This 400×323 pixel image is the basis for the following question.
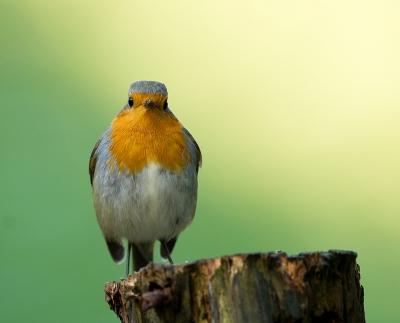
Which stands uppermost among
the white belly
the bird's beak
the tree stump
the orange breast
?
the bird's beak

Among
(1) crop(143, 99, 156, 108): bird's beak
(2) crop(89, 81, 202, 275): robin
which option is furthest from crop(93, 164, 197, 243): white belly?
(1) crop(143, 99, 156, 108): bird's beak

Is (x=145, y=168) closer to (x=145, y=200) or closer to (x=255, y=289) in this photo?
(x=145, y=200)

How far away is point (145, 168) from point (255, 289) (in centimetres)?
184

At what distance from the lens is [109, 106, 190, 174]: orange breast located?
394 centimetres

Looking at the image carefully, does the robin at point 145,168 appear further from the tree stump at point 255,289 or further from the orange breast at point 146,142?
the tree stump at point 255,289

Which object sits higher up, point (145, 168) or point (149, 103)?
point (149, 103)

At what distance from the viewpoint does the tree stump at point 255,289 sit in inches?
87.1

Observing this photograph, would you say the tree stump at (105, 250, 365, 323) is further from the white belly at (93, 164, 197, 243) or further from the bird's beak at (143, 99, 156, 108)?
the bird's beak at (143, 99, 156, 108)

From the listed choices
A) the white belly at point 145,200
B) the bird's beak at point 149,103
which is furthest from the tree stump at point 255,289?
the bird's beak at point 149,103

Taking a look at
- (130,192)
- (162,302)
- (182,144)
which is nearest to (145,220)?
(130,192)

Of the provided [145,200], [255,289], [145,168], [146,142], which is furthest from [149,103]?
[255,289]

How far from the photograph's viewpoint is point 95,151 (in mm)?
4332

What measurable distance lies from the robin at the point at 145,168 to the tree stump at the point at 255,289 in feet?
5.06

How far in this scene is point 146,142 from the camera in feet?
13.0
